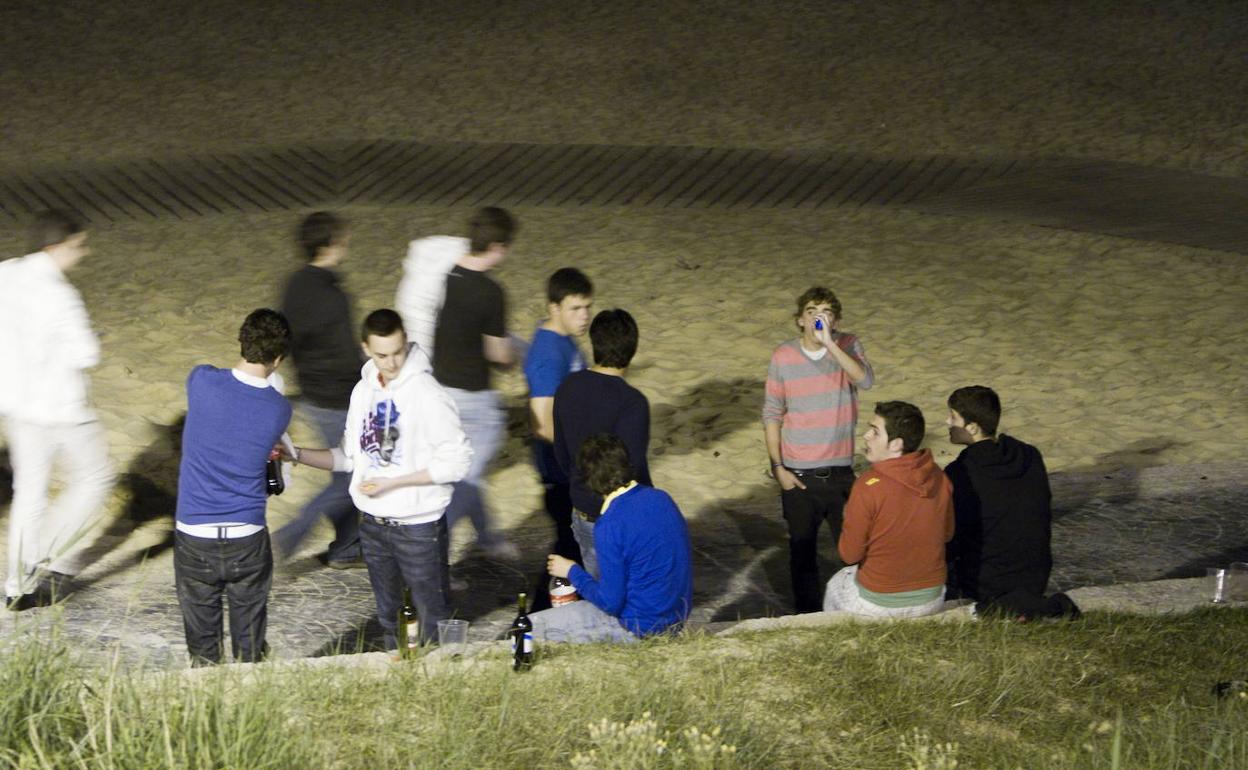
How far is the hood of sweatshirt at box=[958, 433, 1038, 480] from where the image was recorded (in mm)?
5621

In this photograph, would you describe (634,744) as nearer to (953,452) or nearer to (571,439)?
(571,439)

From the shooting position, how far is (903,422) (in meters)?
5.45

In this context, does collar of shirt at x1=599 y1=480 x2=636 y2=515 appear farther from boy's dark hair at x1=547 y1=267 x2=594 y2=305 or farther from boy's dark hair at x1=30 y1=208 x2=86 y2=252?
boy's dark hair at x1=30 y1=208 x2=86 y2=252

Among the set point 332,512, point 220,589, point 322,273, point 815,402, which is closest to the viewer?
point 220,589

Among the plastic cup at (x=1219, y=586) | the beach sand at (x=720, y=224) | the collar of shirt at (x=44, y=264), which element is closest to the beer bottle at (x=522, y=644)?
the beach sand at (x=720, y=224)

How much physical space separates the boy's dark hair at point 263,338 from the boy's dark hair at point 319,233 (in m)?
1.28

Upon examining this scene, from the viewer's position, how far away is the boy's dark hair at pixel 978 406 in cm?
565

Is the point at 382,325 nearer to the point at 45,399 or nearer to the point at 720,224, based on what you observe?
the point at 45,399

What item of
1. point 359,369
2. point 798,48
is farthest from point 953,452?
point 798,48

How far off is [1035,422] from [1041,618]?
3.62 m

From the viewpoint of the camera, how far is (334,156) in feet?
47.3

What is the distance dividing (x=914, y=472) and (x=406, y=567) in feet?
6.10

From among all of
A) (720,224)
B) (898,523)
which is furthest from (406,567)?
(720,224)

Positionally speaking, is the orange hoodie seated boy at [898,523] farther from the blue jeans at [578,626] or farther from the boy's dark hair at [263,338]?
the boy's dark hair at [263,338]
